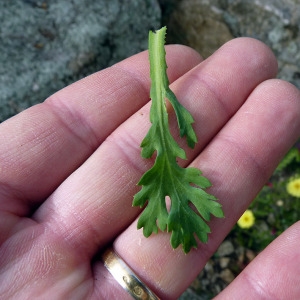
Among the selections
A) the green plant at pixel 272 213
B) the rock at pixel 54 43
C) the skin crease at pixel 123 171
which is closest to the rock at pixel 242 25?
the rock at pixel 54 43

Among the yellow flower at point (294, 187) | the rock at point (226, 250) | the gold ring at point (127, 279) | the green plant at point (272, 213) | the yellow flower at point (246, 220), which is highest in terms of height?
the gold ring at point (127, 279)

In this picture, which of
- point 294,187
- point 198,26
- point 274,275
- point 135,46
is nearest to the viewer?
point 274,275

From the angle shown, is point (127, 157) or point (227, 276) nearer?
point (127, 157)

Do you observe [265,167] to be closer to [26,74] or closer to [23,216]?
[23,216]

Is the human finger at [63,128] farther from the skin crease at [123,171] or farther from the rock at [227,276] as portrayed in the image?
the rock at [227,276]

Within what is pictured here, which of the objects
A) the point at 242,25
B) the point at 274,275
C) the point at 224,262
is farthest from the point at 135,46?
the point at 274,275

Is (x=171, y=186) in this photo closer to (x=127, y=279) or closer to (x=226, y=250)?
(x=127, y=279)

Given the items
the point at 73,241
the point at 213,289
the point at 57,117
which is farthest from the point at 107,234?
the point at 213,289
